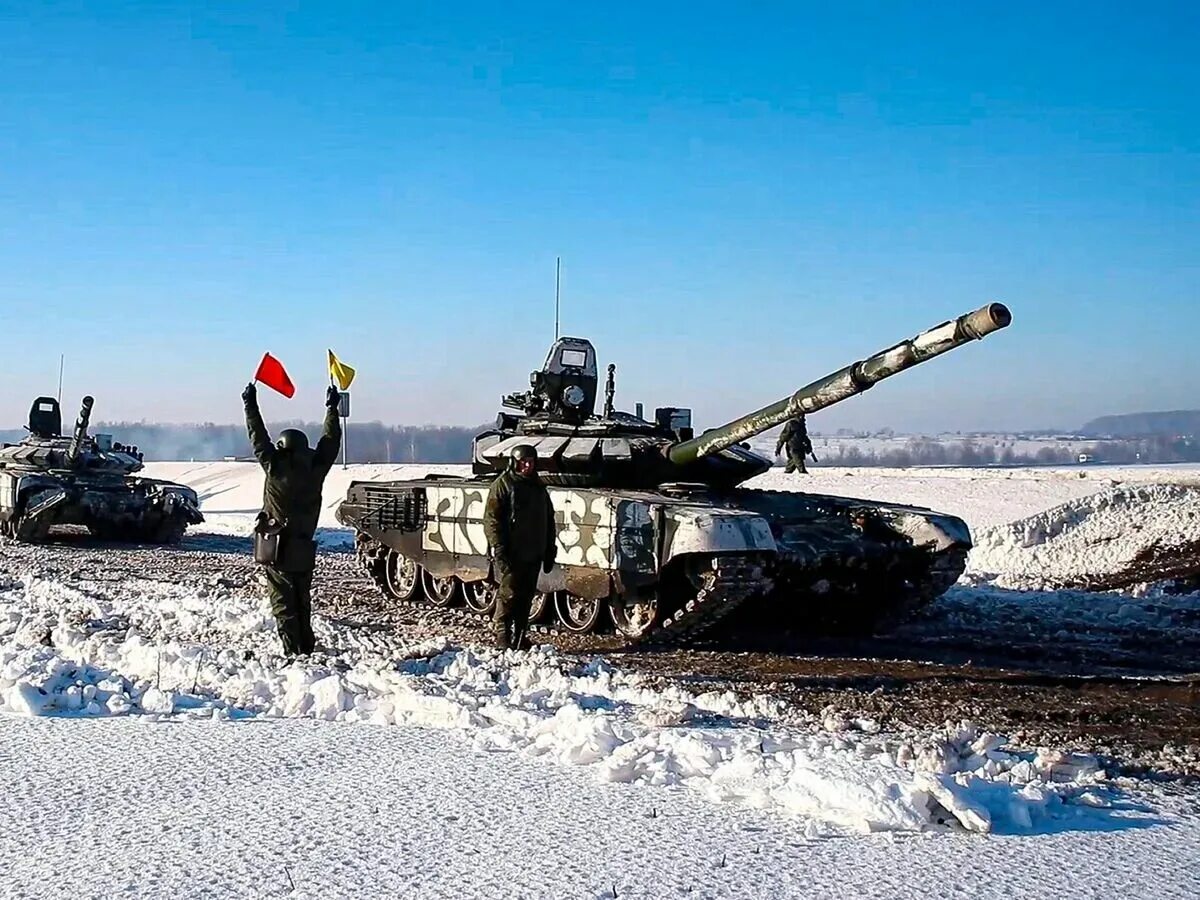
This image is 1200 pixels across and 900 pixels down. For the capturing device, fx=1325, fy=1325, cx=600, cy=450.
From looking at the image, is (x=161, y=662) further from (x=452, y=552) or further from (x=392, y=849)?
(x=452, y=552)

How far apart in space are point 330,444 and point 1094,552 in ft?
41.5

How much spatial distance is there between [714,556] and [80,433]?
55.3ft

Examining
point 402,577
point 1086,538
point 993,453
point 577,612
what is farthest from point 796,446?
point 993,453

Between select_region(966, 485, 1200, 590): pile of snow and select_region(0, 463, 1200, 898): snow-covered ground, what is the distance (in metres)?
11.1

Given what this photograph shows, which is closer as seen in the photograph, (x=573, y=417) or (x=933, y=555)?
(x=933, y=555)

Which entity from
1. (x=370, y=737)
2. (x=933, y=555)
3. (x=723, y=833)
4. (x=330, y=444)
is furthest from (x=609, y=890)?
(x=933, y=555)

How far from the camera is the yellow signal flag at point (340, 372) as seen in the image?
20.3 meters

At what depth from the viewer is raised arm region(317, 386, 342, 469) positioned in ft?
31.6

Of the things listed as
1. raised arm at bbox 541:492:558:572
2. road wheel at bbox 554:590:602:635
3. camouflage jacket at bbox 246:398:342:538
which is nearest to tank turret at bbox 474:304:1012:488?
road wheel at bbox 554:590:602:635

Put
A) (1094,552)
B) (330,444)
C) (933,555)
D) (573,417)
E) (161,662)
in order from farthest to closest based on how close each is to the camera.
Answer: (1094,552)
(573,417)
(933,555)
(330,444)
(161,662)

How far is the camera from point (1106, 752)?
270 inches

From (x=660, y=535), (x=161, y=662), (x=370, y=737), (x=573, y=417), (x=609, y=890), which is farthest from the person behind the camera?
(x=573, y=417)

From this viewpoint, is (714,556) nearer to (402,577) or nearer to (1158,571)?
(402,577)

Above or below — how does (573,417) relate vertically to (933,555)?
above
